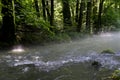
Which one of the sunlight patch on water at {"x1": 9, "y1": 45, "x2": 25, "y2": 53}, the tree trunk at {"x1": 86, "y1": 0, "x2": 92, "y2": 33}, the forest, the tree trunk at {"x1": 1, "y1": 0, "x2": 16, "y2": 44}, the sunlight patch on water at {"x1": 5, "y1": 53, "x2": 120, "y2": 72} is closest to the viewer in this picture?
the forest

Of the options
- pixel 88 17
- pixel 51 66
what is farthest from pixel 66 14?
pixel 51 66

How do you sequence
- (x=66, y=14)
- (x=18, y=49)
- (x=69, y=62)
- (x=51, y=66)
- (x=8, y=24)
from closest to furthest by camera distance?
(x=51, y=66)
(x=69, y=62)
(x=18, y=49)
(x=8, y=24)
(x=66, y=14)

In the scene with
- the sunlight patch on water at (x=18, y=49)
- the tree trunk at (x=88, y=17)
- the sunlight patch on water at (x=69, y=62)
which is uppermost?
the tree trunk at (x=88, y=17)

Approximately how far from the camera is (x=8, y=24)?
1445cm

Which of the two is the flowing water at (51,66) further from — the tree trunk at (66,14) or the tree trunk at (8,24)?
the tree trunk at (66,14)

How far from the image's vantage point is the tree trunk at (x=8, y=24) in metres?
14.3

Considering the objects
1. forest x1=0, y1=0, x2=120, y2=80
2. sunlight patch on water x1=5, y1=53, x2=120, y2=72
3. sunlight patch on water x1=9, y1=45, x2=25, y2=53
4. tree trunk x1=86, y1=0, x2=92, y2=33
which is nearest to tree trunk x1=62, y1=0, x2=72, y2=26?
tree trunk x1=86, y1=0, x2=92, y2=33

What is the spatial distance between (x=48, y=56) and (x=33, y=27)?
4.53 metres

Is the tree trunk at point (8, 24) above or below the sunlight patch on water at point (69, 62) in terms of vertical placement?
above

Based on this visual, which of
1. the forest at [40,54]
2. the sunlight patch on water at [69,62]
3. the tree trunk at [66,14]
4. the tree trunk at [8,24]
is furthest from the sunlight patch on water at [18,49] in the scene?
the tree trunk at [66,14]

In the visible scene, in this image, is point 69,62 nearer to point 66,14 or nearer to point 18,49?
point 18,49

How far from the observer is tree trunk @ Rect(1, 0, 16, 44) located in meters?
14.3

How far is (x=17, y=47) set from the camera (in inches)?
571

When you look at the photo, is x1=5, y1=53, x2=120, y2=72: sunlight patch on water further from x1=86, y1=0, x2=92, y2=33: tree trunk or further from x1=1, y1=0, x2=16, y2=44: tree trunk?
x1=86, y1=0, x2=92, y2=33: tree trunk
